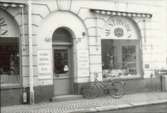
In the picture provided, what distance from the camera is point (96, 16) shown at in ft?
50.7

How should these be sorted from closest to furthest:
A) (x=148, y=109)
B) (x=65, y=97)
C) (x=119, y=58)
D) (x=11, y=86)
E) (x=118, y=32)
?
1. (x=148, y=109)
2. (x=11, y=86)
3. (x=65, y=97)
4. (x=118, y=32)
5. (x=119, y=58)

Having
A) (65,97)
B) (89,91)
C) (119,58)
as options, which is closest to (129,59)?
(119,58)

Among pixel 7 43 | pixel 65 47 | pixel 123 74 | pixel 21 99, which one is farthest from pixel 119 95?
pixel 7 43

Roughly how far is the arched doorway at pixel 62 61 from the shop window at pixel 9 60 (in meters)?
1.77

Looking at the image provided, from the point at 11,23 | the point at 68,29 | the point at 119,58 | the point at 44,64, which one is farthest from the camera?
the point at 119,58

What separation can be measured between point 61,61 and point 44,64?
1193 mm

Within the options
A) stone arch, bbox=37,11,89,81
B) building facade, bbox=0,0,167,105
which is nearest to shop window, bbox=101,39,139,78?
building facade, bbox=0,0,167,105

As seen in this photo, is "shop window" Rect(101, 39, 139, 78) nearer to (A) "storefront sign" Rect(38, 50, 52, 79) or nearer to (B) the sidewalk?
(B) the sidewalk

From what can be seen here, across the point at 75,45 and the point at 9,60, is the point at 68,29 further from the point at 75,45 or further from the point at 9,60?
the point at 9,60

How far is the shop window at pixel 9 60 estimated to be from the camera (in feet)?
44.5

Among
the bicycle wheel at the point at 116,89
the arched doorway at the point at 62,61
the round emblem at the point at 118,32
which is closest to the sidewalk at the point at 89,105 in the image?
the bicycle wheel at the point at 116,89

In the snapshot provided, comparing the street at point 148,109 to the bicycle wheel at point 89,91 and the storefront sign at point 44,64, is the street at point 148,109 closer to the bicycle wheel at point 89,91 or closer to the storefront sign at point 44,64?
the bicycle wheel at point 89,91

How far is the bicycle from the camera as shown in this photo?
48.4 ft

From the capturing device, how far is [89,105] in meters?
13.0
